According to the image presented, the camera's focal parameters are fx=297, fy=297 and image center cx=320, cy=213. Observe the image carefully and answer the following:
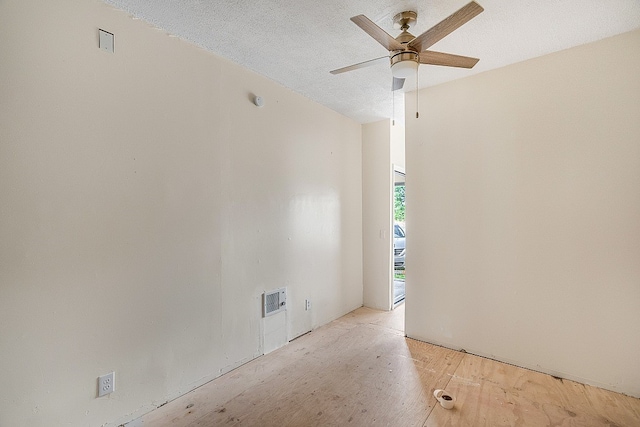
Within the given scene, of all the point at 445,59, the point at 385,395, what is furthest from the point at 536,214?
the point at 385,395

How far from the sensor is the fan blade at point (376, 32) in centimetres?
146

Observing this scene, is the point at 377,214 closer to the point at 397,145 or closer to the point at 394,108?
the point at 397,145

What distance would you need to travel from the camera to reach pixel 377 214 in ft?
13.5

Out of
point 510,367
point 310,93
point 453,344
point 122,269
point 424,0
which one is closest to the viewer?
point 424,0

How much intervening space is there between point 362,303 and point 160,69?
3608mm

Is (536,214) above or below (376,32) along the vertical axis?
below

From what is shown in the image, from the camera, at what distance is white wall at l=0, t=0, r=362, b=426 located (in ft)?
4.97

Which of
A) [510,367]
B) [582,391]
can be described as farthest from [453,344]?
[582,391]

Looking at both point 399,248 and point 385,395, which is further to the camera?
point 399,248

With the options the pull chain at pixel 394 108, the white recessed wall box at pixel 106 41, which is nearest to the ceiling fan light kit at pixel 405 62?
the pull chain at pixel 394 108

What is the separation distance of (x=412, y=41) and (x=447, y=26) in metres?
0.21

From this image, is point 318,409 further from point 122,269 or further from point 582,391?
point 582,391

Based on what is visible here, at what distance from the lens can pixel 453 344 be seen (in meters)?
2.89

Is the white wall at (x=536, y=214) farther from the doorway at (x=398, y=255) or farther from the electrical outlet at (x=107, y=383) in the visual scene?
the electrical outlet at (x=107, y=383)
